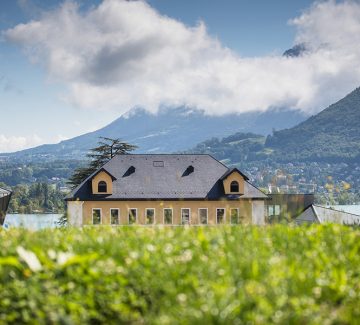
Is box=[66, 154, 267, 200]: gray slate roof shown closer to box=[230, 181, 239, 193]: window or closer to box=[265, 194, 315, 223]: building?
box=[230, 181, 239, 193]: window

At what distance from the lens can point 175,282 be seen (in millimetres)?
5996

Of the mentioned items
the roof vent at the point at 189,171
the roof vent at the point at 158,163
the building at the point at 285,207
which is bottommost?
the building at the point at 285,207

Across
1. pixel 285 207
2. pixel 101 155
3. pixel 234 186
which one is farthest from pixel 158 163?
pixel 285 207

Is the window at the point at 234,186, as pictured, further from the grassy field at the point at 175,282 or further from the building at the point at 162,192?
the grassy field at the point at 175,282

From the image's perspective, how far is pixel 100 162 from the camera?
2474 inches

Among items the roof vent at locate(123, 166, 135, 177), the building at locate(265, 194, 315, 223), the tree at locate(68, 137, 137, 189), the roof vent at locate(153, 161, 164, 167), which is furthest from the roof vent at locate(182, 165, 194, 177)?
the tree at locate(68, 137, 137, 189)

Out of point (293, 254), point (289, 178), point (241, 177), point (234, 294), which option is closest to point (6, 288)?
point (234, 294)

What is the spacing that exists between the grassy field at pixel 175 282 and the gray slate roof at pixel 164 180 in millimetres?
41629

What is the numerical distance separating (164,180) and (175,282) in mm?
45554

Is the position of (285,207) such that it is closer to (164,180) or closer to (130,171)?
(164,180)

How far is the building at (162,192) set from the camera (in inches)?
1914

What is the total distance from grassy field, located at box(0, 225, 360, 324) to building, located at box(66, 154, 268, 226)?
40.3m

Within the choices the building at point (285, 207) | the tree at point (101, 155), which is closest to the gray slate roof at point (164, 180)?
the building at point (285, 207)

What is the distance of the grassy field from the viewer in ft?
17.8
